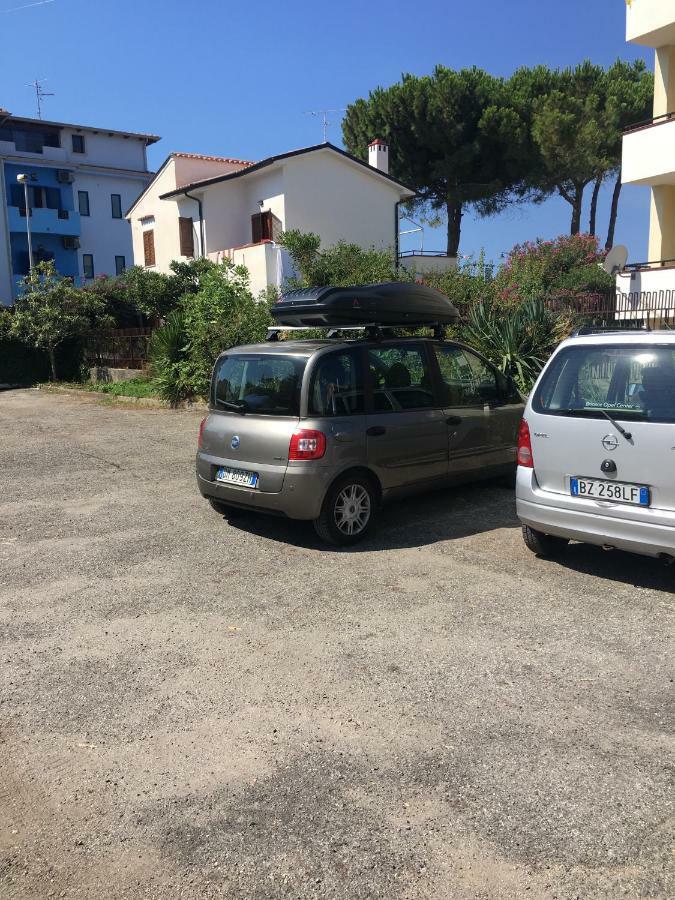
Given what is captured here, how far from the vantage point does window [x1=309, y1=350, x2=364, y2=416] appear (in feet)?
20.2

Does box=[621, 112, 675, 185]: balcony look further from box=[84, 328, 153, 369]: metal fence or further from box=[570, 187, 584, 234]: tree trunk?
box=[570, 187, 584, 234]: tree trunk

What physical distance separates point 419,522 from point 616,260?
1458 centimetres

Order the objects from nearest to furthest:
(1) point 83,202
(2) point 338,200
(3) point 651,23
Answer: (3) point 651,23 < (2) point 338,200 < (1) point 83,202

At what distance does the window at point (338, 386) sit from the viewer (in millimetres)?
6160

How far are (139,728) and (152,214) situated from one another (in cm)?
3520

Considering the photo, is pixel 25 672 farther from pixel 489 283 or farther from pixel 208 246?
pixel 208 246

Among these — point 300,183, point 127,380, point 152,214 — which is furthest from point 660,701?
point 152,214

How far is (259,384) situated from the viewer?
6.45 meters

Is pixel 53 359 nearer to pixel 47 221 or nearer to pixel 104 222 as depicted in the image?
pixel 47 221

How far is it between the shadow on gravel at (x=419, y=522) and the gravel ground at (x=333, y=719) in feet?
0.21

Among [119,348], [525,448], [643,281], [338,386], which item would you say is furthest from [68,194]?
[525,448]

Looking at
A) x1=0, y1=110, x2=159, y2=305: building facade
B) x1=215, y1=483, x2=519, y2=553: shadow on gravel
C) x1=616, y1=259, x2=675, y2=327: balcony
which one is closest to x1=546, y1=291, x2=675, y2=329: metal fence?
x1=616, y1=259, x2=675, y2=327: balcony

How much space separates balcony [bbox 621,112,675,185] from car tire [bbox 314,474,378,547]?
15.9 meters

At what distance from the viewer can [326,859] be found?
263 centimetres
